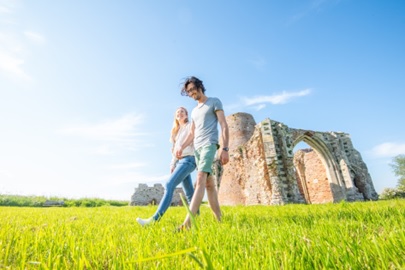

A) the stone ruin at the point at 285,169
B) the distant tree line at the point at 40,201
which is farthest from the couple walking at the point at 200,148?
the distant tree line at the point at 40,201

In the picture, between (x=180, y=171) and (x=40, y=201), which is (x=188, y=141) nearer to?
(x=180, y=171)

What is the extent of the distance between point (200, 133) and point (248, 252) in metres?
1.98

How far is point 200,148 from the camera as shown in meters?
3.10

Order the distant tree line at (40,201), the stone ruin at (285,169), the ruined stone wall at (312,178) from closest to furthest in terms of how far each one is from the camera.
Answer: the stone ruin at (285,169)
the ruined stone wall at (312,178)
the distant tree line at (40,201)

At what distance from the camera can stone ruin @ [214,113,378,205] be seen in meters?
13.5

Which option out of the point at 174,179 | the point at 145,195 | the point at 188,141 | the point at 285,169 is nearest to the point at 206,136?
the point at 188,141

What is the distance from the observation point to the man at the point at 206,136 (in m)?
2.88

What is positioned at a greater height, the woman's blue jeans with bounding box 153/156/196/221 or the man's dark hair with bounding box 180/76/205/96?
the man's dark hair with bounding box 180/76/205/96

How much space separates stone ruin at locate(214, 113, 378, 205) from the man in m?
10.7

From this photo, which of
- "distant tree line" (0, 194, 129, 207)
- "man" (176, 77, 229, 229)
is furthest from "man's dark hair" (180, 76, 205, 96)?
"distant tree line" (0, 194, 129, 207)

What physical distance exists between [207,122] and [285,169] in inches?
463

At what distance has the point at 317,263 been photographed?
1056 millimetres

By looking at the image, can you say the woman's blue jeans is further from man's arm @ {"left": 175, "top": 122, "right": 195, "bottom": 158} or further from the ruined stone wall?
the ruined stone wall

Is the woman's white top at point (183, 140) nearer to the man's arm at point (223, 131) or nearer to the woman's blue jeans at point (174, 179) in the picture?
the woman's blue jeans at point (174, 179)
